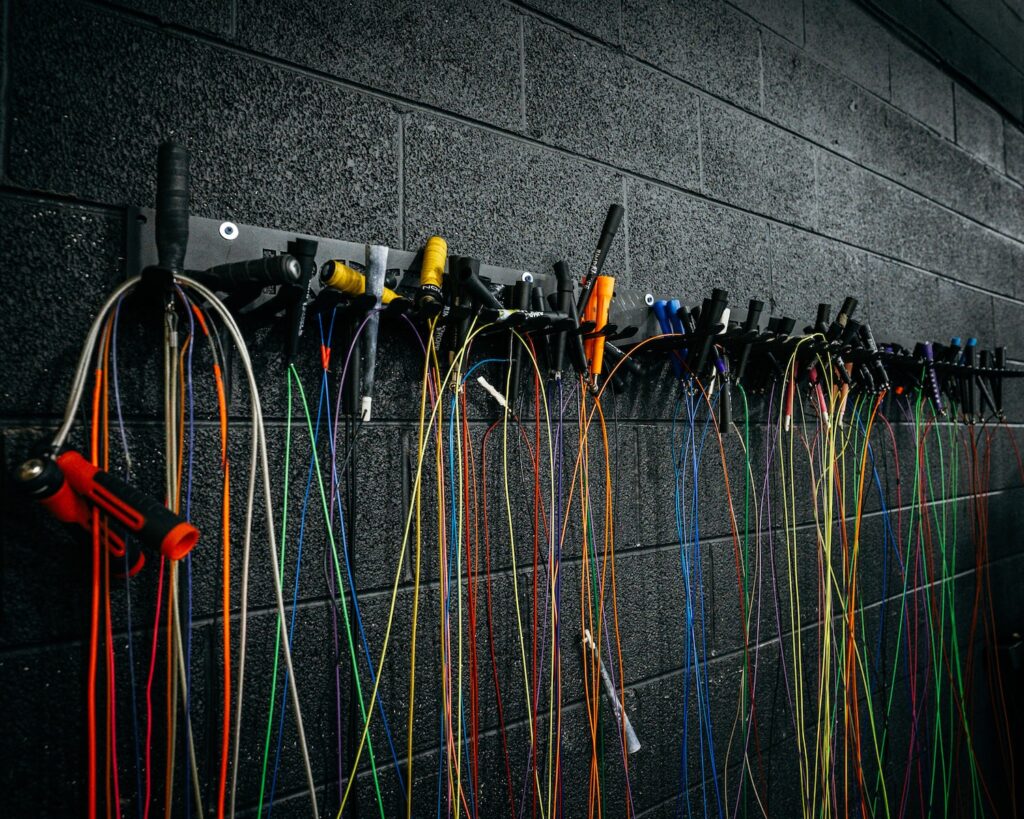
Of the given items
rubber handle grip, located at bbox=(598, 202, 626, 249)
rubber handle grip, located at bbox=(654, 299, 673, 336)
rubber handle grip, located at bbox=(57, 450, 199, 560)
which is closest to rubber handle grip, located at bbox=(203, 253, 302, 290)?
rubber handle grip, located at bbox=(57, 450, 199, 560)

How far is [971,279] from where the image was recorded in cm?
201

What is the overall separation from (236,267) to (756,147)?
112cm

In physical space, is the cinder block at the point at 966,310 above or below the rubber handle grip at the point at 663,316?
above

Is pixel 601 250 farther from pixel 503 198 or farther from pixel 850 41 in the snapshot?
pixel 850 41

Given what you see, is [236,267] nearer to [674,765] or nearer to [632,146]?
[632,146]

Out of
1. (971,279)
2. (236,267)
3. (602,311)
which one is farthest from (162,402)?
(971,279)

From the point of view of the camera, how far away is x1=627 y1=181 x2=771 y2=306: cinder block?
122 centimetres

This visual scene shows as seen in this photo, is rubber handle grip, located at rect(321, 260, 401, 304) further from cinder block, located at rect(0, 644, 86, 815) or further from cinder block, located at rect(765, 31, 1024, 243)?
cinder block, located at rect(765, 31, 1024, 243)

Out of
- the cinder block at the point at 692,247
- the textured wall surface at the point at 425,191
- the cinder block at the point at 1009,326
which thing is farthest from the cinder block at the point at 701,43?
the cinder block at the point at 1009,326

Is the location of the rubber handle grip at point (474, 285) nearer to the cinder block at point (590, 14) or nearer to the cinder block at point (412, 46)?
the cinder block at point (412, 46)

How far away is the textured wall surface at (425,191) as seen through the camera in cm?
70

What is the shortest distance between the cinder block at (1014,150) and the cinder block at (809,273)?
1026mm

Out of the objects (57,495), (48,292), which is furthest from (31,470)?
(48,292)

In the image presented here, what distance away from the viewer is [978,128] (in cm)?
209
